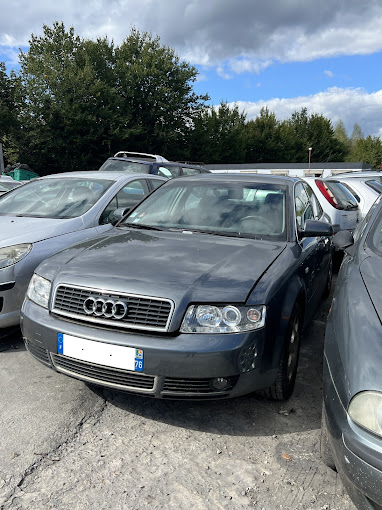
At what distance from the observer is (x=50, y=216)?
4.66 meters

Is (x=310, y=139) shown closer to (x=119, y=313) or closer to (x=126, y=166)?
(x=126, y=166)

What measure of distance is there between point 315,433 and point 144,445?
3.46 ft

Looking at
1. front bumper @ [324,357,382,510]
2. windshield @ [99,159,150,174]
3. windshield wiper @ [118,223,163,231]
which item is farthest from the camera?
windshield @ [99,159,150,174]

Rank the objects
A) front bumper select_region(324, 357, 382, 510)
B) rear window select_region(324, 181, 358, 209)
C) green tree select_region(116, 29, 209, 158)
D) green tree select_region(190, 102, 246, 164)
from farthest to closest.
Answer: green tree select_region(190, 102, 246, 164)
green tree select_region(116, 29, 209, 158)
rear window select_region(324, 181, 358, 209)
front bumper select_region(324, 357, 382, 510)

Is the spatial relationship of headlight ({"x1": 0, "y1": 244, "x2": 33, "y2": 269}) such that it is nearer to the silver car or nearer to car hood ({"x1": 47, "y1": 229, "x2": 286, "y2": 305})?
the silver car

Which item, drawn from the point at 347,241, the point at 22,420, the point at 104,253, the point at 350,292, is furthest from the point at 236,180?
the point at 22,420

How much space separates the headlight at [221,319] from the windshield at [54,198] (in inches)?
105

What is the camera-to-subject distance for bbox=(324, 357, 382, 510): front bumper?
160 cm

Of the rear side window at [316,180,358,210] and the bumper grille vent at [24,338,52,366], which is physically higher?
the rear side window at [316,180,358,210]

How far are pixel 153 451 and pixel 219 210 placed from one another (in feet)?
6.86

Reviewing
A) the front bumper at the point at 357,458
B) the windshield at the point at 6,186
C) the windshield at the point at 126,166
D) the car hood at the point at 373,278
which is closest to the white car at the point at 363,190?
the windshield at the point at 126,166

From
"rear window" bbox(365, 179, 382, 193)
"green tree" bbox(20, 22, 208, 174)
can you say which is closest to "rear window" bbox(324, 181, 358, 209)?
"rear window" bbox(365, 179, 382, 193)

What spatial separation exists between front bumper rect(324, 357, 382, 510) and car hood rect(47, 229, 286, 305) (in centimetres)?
88

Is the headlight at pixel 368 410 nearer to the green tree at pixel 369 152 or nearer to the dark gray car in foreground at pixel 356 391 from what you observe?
the dark gray car in foreground at pixel 356 391
